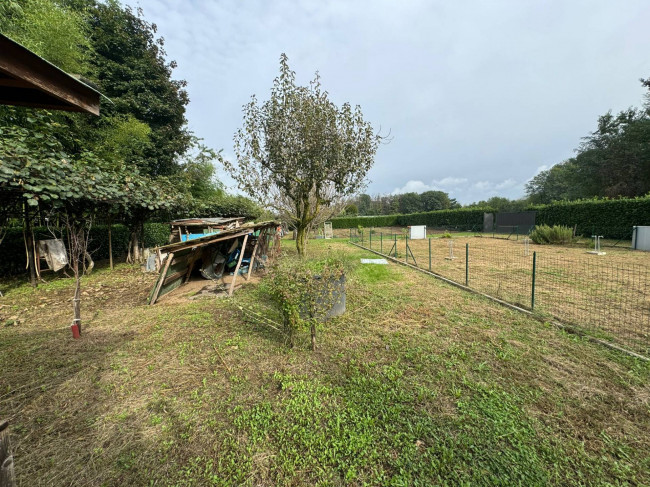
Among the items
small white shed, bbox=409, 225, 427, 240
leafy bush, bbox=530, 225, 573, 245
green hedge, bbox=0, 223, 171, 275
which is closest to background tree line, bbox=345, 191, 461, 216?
small white shed, bbox=409, 225, 427, 240

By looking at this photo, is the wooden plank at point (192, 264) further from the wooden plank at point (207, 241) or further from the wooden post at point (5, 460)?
the wooden post at point (5, 460)

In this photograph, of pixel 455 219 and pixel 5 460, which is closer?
pixel 5 460

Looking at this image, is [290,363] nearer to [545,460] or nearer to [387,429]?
[387,429]

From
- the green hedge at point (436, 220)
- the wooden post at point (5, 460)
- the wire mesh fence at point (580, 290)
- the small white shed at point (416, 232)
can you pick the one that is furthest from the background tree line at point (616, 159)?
the wooden post at point (5, 460)

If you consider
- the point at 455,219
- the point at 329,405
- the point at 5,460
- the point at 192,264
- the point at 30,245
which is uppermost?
the point at 455,219

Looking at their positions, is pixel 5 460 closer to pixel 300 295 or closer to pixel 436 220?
pixel 300 295

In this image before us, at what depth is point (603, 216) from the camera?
52.0 feet

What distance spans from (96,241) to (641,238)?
24420 millimetres

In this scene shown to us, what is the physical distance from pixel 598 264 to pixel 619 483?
10.1m

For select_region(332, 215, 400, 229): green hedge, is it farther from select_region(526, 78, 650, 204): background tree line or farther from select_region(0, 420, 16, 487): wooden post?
select_region(0, 420, 16, 487): wooden post

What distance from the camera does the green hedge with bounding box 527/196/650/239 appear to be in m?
14.3

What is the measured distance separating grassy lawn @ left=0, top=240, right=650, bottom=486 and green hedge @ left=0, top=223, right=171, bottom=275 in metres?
4.47

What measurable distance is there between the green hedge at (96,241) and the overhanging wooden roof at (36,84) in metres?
5.09

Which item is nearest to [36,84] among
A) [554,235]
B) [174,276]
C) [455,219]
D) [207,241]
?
[207,241]
